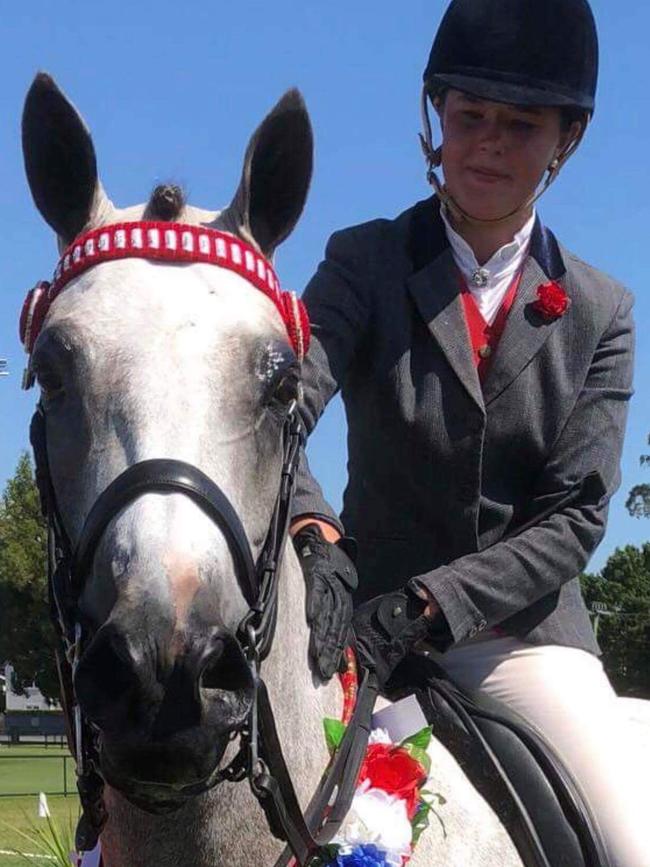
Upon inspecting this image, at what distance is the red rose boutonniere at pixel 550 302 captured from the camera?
14.5 feet

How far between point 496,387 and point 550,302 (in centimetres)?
35

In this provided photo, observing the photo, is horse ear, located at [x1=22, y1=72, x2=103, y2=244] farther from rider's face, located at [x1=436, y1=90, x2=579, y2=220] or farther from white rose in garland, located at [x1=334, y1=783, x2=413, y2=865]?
white rose in garland, located at [x1=334, y1=783, x2=413, y2=865]

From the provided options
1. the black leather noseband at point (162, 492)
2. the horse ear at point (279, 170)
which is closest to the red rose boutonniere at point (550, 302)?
the horse ear at point (279, 170)

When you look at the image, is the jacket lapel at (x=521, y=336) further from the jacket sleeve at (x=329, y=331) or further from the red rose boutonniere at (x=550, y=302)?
the jacket sleeve at (x=329, y=331)

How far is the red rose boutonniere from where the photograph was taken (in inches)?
174

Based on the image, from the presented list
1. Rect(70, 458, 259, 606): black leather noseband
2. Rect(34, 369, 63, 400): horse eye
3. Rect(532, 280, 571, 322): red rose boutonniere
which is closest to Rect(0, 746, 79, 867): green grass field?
Rect(532, 280, 571, 322): red rose boutonniere

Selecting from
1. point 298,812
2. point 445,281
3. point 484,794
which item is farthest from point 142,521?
point 445,281

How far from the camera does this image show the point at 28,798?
24094 mm

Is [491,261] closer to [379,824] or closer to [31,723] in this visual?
[379,824]

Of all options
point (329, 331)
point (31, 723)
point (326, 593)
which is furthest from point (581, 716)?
point (31, 723)

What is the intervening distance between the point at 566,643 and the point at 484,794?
2.16ft

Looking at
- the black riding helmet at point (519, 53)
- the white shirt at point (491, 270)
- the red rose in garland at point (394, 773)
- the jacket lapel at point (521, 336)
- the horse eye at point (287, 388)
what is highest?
the black riding helmet at point (519, 53)

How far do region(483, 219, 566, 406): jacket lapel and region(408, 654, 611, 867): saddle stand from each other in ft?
3.12

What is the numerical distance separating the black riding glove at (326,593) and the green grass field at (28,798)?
3790 mm
